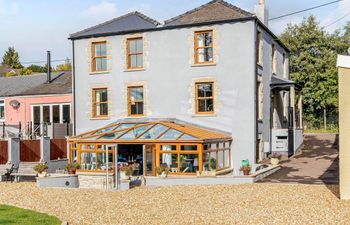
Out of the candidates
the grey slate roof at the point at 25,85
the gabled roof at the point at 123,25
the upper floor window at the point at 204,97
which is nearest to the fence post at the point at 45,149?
the grey slate roof at the point at 25,85

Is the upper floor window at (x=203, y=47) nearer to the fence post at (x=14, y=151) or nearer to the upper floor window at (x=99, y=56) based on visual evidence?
the upper floor window at (x=99, y=56)

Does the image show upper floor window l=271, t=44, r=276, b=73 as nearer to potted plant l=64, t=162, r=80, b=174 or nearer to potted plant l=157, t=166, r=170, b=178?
potted plant l=157, t=166, r=170, b=178

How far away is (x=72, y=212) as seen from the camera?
549 inches

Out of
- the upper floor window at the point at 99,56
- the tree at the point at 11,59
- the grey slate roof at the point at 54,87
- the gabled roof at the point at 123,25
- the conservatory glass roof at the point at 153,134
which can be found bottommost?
the conservatory glass roof at the point at 153,134

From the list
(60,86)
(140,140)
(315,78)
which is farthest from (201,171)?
(315,78)

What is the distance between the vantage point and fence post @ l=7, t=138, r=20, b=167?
25.5m

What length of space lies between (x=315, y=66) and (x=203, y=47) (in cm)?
2896

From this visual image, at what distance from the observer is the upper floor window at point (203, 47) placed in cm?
2540

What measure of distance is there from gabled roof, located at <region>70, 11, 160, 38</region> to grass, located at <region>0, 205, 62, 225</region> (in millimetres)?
14978

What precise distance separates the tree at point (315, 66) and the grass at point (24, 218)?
1612 inches

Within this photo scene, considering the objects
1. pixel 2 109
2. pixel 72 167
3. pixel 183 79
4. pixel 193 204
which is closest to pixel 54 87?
pixel 2 109

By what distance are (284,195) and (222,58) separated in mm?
10887

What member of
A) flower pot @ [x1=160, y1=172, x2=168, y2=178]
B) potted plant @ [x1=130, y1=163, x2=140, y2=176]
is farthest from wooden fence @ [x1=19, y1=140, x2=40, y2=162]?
flower pot @ [x1=160, y1=172, x2=168, y2=178]

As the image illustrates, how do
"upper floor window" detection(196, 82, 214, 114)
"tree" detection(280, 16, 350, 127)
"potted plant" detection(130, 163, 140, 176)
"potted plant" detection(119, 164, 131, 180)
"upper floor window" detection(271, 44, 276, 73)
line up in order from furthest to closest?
"tree" detection(280, 16, 350, 127)
"upper floor window" detection(271, 44, 276, 73)
"upper floor window" detection(196, 82, 214, 114)
"potted plant" detection(130, 163, 140, 176)
"potted plant" detection(119, 164, 131, 180)
